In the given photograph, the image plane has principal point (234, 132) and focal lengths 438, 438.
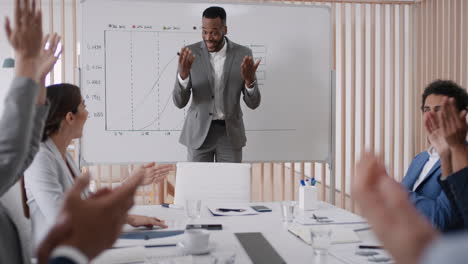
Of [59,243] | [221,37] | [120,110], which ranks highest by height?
[221,37]

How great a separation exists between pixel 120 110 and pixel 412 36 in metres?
2.89

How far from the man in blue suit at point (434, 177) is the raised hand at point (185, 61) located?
172cm

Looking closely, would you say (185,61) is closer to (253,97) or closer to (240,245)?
(253,97)

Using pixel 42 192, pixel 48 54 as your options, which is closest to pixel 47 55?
pixel 48 54

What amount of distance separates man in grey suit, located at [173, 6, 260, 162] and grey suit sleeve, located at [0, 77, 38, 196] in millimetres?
2406

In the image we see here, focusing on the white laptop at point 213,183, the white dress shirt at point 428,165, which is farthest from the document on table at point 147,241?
the white dress shirt at point 428,165

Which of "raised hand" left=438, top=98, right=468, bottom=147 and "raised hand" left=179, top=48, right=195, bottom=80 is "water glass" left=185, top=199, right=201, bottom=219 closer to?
"raised hand" left=438, top=98, right=468, bottom=147

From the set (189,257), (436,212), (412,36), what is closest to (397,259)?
(189,257)

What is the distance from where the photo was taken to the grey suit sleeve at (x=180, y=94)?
3297 millimetres

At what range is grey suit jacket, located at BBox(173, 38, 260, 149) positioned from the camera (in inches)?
131

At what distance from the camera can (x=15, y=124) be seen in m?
0.89

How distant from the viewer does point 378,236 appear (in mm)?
466

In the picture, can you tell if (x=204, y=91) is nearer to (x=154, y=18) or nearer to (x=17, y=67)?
(x=154, y=18)

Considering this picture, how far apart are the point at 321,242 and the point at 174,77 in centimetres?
239
